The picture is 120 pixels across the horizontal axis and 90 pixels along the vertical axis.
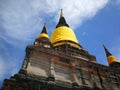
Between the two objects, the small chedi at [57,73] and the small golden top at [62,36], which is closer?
the small chedi at [57,73]

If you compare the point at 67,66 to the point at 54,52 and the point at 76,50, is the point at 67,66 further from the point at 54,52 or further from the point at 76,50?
the point at 76,50

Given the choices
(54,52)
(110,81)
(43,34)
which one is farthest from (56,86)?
(43,34)

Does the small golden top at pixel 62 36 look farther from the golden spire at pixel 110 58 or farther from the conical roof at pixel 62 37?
the golden spire at pixel 110 58

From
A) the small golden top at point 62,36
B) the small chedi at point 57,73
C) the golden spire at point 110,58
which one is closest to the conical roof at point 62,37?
the small golden top at point 62,36

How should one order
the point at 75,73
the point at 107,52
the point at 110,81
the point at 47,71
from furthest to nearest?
the point at 107,52
the point at 110,81
the point at 75,73
the point at 47,71

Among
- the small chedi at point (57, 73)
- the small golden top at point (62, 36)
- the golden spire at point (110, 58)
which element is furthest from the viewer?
the small golden top at point (62, 36)

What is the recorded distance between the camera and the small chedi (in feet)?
42.3

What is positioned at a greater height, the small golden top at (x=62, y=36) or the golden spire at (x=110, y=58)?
the small golden top at (x=62, y=36)

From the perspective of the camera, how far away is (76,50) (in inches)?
851

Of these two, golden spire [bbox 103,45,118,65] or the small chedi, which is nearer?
the small chedi

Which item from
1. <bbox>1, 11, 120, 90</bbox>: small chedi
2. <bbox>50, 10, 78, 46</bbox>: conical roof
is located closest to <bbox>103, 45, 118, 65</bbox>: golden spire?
<bbox>1, 11, 120, 90</bbox>: small chedi

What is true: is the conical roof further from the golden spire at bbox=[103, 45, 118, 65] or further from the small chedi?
the golden spire at bbox=[103, 45, 118, 65]

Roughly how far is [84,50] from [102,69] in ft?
14.7

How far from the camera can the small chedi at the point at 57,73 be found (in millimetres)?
12883
